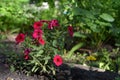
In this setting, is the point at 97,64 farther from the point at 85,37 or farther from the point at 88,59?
the point at 85,37

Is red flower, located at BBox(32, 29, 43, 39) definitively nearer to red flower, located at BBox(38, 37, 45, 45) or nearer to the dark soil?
red flower, located at BBox(38, 37, 45, 45)

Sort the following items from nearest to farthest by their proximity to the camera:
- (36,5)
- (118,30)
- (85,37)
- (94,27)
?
(118,30) < (94,27) < (85,37) < (36,5)

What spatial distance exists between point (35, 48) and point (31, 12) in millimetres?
3436

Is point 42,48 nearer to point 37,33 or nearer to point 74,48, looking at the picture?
point 37,33

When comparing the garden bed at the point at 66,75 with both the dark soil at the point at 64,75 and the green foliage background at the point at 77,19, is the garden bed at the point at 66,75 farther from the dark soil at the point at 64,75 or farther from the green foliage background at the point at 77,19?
the green foliage background at the point at 77,19

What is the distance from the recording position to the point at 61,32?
4086 mm

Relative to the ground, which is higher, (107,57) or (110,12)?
(110,12)

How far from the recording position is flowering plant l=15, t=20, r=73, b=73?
386 centimetres

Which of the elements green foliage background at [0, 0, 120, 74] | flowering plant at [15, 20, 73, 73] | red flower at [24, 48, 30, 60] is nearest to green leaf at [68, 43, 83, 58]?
green foliage background at [0, 0, 120, 74]

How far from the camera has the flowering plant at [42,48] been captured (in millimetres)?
3861

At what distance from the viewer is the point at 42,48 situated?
389cm

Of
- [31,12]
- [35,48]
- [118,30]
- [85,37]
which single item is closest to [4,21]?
[31,12]

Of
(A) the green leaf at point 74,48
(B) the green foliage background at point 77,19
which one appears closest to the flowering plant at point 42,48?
(B) the green foliage background at point 77,19

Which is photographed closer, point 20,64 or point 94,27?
point 20,64
